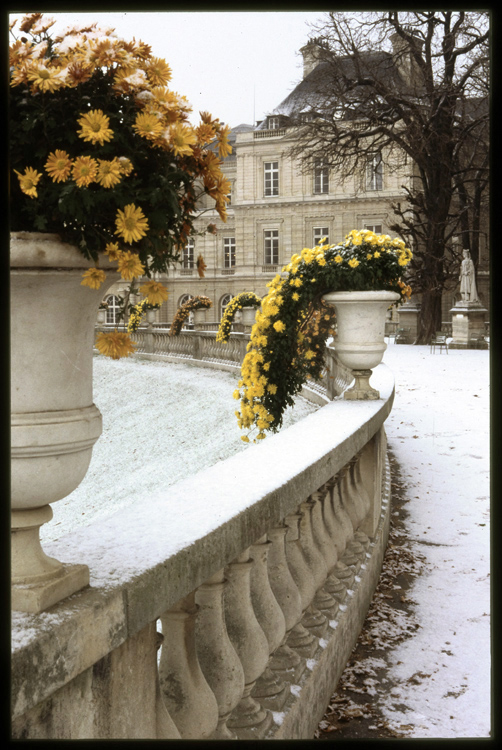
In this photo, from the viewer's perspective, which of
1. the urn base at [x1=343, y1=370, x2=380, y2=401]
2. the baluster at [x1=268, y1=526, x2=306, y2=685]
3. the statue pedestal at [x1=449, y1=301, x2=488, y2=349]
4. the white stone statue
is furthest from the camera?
the white stone statue

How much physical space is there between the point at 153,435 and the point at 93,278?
14.5 metres

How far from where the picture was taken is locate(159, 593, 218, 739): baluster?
1.64 metres

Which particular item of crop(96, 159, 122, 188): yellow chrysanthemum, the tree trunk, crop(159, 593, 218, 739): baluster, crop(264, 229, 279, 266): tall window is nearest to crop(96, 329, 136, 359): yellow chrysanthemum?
crop(96, 159, 122, 188): yellow chrysanthemum

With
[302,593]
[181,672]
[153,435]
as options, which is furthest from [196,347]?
[181,672]

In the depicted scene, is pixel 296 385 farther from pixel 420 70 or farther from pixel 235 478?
pixel 420 70

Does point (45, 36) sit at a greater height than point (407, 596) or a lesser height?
greater

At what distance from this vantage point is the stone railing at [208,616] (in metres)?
1.24

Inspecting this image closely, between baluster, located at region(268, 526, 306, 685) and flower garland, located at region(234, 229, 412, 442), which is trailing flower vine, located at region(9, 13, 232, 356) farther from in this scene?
flower garland, located at region(234, 229, 412, 442)

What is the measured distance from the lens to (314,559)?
8.96 feet

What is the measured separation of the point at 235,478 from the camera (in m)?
2.25

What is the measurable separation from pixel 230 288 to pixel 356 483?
38.1m

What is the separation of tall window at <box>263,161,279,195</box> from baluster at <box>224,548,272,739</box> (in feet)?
129

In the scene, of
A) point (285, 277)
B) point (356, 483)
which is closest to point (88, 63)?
point (356, 483)

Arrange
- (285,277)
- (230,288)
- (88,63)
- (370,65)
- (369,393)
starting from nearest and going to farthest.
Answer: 1. (88,63)
2. (369,393)
3. (285,277)
4. (370,65)
5. (230,288)
